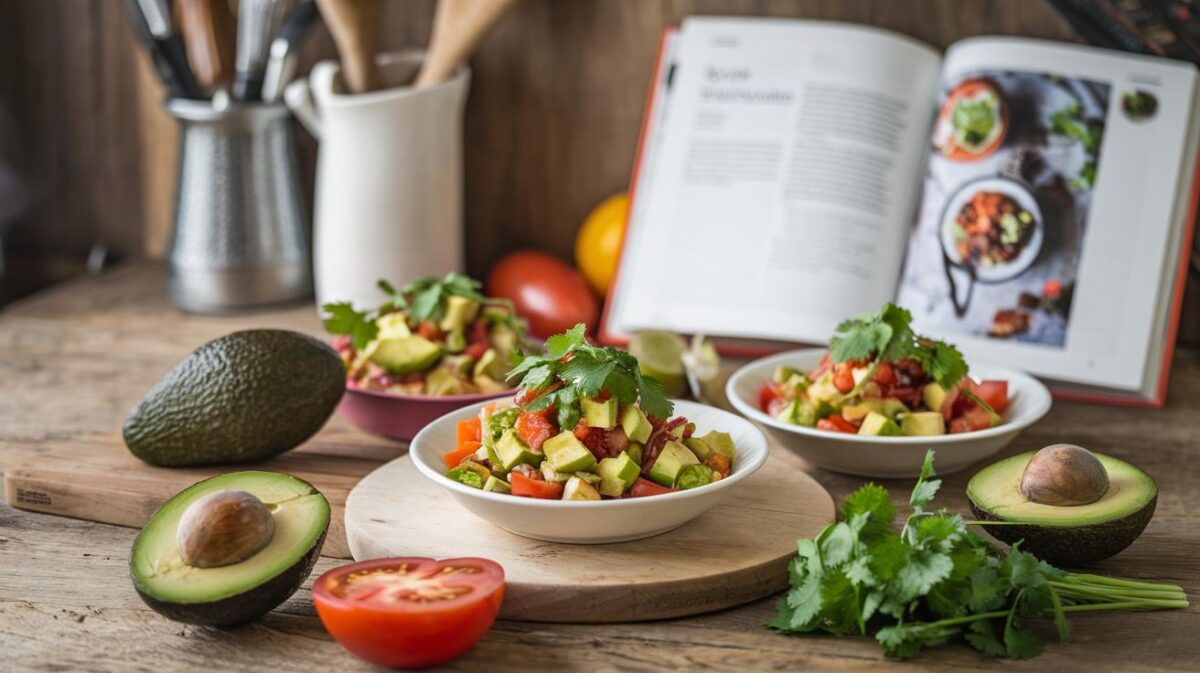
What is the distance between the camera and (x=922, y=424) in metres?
1.35

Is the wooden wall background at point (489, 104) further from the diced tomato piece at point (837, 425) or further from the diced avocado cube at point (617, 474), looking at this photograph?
the diced avocado cube at point (617, 474)

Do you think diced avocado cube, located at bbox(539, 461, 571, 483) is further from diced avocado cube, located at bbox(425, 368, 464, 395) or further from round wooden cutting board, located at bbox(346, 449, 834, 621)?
diced avocado cube, located at bbox(425, 368, 464, 395)

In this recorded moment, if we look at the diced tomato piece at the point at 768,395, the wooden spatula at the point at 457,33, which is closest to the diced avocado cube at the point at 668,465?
the diced tomato piece at the point at 768,395

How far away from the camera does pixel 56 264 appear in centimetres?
240

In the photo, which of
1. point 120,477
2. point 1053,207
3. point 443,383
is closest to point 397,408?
point 443,383

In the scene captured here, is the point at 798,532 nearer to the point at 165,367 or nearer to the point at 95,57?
the point at 165,367

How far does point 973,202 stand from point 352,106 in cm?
87

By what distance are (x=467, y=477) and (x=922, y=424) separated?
482mm

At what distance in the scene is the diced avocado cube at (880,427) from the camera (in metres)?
1.34

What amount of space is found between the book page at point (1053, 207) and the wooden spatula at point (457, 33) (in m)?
0.67

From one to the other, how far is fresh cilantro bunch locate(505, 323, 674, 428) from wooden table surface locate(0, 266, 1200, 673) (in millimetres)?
188

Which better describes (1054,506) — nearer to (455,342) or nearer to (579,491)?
(579,491)

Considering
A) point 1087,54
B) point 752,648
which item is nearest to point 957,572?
point 752,648

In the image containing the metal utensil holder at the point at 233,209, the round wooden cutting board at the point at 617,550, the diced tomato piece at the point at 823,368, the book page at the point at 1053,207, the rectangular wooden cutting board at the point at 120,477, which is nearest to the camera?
the round wooden cutting board at the point at 617,550
